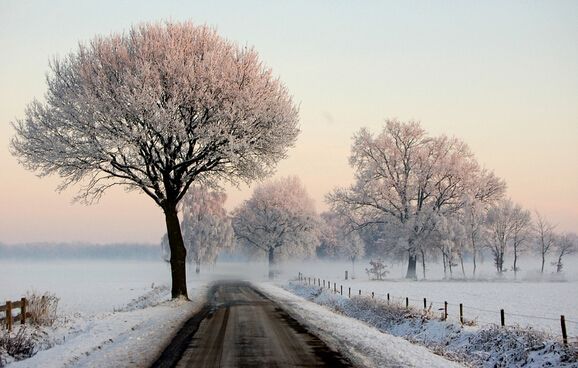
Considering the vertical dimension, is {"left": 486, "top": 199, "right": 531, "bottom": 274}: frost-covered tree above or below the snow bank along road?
above

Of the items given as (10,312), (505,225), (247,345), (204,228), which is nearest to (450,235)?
(505,225)

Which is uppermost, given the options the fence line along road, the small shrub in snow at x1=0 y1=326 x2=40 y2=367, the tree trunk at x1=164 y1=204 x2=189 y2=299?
the tree trunk at x1=164 y1=204 x2=189 y2=299

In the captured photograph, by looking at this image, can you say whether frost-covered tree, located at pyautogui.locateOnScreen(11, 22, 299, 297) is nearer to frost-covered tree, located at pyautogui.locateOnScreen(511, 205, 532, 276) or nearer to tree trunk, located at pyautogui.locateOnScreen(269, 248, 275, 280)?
tree trunk, located at pyautogui.locateOnScreen(269, 248, 275, 280)

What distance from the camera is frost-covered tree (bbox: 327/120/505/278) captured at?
2351 inches

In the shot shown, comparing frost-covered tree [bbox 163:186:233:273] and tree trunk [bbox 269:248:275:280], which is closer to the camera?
frost-covered tree [bbox 163:186:233:273]

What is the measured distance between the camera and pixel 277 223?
3091 inches

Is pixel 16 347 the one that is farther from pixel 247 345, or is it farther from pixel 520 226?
pixel 520 226

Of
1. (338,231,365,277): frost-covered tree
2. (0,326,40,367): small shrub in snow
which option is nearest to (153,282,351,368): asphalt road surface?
(0,326,40,367): small shrub in snow

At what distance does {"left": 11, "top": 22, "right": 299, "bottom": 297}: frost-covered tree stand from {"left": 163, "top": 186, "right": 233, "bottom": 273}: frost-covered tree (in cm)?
4428

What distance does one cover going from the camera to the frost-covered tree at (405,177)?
59.7 meters

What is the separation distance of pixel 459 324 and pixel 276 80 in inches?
672

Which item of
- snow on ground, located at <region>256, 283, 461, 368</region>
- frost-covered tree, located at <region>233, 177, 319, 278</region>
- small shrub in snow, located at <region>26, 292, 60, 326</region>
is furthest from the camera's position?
frost-covered tree, located at <region>233, 177, 319, 278</region>

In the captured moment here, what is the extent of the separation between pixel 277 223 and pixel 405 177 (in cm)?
2507

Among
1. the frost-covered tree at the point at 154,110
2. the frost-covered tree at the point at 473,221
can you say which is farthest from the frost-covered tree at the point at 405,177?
the frost-covered tree at the point at 154,110
